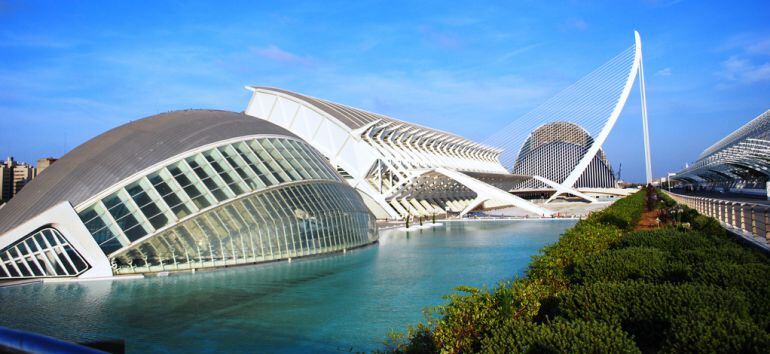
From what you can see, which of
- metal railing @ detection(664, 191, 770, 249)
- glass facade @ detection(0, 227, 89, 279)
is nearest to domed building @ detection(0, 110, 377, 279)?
glass facade @ detection(0, 227, 89, 279)

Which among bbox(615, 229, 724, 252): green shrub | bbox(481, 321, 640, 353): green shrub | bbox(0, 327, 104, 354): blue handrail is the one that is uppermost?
bbox(0, 327, 104, 354): blue handrail

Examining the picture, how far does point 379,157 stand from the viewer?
5331 cm

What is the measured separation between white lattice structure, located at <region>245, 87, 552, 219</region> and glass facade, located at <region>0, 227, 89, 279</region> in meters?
34.2

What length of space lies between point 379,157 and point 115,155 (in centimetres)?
3535

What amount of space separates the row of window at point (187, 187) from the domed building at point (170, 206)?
4cm

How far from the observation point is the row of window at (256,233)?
56.5ft

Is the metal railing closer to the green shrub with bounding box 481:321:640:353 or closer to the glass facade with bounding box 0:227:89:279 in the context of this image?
the green shrub with bounding box 481:321:640:353

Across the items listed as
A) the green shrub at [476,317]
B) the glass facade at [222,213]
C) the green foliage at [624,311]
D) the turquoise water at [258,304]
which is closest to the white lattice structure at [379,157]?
the glass facade at [222,213]

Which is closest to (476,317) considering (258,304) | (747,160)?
(258,304)

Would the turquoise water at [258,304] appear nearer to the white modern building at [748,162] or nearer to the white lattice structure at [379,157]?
the white lattice structure at [379,157]

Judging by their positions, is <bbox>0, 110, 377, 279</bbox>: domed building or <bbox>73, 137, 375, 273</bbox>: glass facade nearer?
<bbox>0, 110, 377, 279</bbox>: domed building

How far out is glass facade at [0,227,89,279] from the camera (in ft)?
53.9

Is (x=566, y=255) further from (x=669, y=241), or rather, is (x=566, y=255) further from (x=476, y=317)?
(x=476, y=317)

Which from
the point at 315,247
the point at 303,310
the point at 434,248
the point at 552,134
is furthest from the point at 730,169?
the point at 303,310
